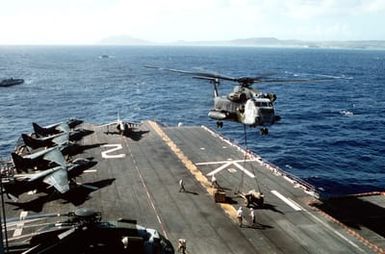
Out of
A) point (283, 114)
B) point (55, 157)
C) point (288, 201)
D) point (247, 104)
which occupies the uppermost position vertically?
point (247, 104)

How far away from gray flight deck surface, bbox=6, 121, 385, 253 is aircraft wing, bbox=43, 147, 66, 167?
3049mm

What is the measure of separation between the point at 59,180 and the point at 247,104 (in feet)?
65.7

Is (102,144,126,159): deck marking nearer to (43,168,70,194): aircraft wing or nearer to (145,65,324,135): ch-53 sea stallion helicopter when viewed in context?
(43,168,70,194): aircraft wing

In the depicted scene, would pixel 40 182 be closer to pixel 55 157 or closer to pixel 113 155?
pixel 55 157

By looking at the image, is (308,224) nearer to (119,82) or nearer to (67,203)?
(67,203)

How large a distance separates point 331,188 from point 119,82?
426 feet

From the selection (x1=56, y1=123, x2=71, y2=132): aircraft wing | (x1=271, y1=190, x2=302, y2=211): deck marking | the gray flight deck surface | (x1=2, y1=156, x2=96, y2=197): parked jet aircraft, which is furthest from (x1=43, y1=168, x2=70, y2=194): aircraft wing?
(x1=271, y1=190, x2=302, y2=211): deck marking

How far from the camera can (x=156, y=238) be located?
2625cm

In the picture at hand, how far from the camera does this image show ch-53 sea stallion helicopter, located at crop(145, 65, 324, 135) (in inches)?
1449

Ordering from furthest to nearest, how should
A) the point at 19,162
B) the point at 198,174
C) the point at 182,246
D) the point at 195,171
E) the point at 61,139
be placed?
the point at 61,139 < the point at 195,171 < the point at 198,174 < the point at 19,162 < the point at 182,246

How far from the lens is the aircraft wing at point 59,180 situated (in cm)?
3963

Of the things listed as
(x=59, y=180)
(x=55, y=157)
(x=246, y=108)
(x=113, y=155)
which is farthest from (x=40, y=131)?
(x=246, y=108)

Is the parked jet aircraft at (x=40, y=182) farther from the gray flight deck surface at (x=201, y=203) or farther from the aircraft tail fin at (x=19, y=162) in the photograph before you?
the aircraft tail fin at (x=19, y=162)

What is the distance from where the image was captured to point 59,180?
40750 mm
